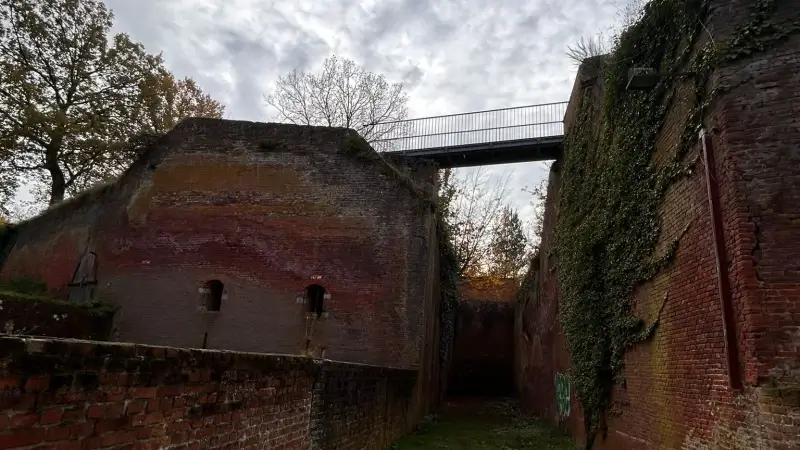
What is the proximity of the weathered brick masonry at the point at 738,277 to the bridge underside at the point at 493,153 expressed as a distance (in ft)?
28.7

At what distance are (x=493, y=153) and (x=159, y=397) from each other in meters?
15.1

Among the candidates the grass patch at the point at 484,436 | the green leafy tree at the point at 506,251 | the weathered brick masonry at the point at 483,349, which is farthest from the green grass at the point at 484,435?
the green leafy tree at the point at 506,251

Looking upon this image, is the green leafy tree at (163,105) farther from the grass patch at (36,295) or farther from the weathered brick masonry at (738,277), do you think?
the weathered brick masonry at (738,277)

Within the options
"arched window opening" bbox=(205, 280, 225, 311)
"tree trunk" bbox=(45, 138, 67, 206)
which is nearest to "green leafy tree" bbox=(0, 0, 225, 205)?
"tree trunk" bbox=(45, 138, 67, 206)

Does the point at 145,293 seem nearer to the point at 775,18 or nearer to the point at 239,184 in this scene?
the point at 239,184

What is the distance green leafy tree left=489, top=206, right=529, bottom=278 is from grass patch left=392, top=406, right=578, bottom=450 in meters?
17.6

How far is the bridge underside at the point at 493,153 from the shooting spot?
16297 mm

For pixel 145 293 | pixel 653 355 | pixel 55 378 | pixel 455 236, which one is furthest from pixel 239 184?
pixel 455 236

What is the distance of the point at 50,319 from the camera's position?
1241cm

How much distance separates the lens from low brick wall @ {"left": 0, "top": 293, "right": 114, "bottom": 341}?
462 inches

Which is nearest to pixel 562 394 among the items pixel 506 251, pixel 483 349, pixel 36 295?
pixel 483 349

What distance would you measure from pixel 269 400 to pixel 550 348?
11611mm

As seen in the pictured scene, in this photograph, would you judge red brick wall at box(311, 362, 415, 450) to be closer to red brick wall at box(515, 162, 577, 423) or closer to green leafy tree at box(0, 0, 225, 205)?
red brick wall at box(515, 162, 577, 423)

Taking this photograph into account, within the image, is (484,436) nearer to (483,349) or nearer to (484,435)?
(484,435)
